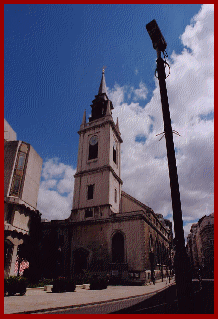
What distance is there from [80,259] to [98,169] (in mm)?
13384

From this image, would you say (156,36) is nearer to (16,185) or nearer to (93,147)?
(16,185)

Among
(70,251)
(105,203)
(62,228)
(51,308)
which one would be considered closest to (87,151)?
(105,203)

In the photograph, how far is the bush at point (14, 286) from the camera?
1223cm

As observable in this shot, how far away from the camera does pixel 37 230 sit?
30641mm

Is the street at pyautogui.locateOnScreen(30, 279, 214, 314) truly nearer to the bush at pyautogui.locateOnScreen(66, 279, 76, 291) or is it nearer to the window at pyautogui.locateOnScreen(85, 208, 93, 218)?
the bush at pyautogui.locateOnScreen(66, 279, 76, 291)

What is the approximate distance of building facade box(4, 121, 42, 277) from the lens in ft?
81.4

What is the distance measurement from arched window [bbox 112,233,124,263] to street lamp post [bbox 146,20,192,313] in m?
24.6

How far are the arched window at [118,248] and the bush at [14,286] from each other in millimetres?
15957

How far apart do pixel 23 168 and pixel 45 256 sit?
1277 cm

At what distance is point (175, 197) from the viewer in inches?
175

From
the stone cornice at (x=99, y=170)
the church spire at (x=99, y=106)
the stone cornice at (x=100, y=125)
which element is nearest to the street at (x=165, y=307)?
the stone cornice at (x=99, y=170)

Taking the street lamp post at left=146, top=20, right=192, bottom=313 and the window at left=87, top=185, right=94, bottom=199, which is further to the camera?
the window at left=87, top=185, right=94, bottom=199

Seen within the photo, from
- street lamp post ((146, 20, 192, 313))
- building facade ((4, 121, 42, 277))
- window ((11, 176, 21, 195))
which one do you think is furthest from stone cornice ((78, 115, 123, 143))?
street lamp post ((146, 20, 192, 313))

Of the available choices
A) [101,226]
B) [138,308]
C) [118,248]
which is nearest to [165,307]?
[138,308]
